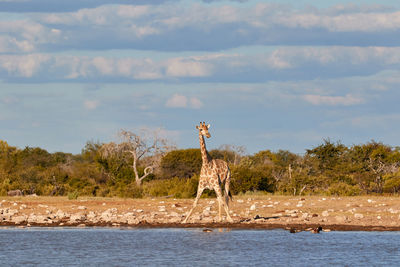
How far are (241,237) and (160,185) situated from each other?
60.9 feet

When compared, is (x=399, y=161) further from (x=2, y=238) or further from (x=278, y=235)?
(x=2, y=238)

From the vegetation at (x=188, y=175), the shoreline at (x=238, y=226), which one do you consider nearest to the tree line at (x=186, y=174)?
the vegetation at (x=188, y=175)

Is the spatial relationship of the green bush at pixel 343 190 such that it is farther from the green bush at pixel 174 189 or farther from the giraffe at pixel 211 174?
the giraffe at pixel 211 174

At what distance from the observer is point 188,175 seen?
47.2m

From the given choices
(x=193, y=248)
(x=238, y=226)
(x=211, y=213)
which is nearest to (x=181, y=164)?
(x=211, y=213)

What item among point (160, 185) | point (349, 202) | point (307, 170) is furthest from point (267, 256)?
point (307, 170)

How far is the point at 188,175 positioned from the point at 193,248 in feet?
95.9

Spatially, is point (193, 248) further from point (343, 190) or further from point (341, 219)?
point (343, 190)

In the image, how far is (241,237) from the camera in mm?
19719

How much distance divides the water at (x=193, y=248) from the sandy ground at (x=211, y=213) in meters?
1.38

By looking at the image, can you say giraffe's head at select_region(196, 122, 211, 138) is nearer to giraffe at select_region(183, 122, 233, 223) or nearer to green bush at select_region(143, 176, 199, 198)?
giraffe at select_region(183, 122, 233, 223)

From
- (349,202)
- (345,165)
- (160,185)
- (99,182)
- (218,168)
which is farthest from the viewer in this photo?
(99,182)

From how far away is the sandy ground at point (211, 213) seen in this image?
72.8ft

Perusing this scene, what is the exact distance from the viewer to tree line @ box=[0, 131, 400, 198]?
37.5 meters
